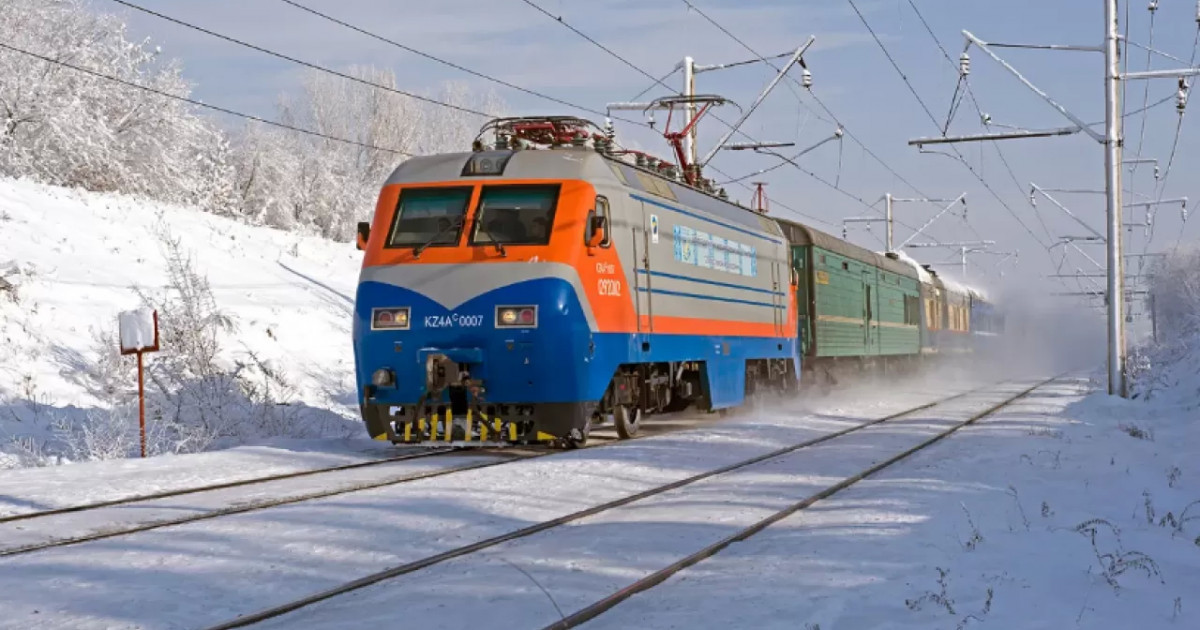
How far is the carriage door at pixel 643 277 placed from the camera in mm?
14672

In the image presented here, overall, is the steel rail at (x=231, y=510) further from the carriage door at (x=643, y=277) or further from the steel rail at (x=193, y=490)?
the carriage door at (x=643, y=277)

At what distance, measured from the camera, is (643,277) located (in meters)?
14.9

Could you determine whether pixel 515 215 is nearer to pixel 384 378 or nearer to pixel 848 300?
pixel 384 378

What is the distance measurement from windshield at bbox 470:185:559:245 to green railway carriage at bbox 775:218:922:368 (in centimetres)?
1074

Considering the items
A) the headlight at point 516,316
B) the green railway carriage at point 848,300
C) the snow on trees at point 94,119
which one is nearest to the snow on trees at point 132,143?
the snow on trees at point 94,119

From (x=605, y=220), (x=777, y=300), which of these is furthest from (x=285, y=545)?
(x=777, y=300)

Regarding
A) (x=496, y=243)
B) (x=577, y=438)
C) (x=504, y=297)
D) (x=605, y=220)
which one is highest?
(x=605, y=220)

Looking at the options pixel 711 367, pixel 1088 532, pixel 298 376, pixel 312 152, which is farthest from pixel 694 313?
pixel 312 152

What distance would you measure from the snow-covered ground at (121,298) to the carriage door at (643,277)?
15.1ft

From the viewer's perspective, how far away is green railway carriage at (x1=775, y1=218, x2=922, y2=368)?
2403 cm

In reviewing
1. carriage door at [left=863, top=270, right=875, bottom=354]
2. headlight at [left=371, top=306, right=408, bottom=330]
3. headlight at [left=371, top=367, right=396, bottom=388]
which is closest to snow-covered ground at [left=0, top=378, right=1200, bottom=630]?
headlight at [left=371, top=367, right=396, bottom=388]

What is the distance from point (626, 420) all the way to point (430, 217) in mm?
3723

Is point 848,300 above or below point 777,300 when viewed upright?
above

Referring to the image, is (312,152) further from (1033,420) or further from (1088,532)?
(1088,532)
